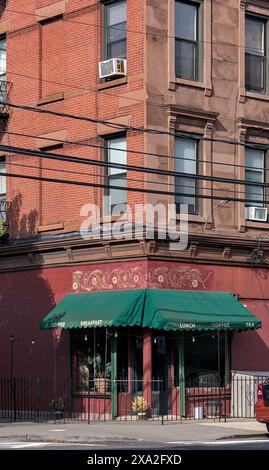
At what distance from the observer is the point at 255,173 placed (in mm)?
25297

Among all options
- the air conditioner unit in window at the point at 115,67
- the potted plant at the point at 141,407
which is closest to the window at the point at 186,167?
the air conditioner unit in window at the point at 115,67

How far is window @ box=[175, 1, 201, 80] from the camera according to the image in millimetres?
23781

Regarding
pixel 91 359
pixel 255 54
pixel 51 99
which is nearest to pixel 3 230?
pixel 51 99

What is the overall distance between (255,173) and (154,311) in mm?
6210

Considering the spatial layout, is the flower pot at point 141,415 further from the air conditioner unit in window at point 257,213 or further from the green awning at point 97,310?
the air conditioner unit in window at point 257,213

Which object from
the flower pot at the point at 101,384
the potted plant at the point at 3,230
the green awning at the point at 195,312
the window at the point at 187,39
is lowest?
the flower pot at the point at 101,384

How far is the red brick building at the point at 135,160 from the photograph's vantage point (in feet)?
75.0

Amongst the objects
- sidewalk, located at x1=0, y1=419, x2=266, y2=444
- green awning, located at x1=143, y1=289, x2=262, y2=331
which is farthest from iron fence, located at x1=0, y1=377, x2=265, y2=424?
green awning, located at x1=143, y1=289, x2=262, y2=331

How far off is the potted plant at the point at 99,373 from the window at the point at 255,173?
6.32m

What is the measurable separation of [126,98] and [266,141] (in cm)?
482

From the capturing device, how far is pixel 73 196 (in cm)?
2466

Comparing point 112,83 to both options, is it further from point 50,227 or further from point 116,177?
point 50,227

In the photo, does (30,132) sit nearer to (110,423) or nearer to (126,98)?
Answer: (126,98)

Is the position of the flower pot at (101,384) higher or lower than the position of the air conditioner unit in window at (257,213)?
lower
